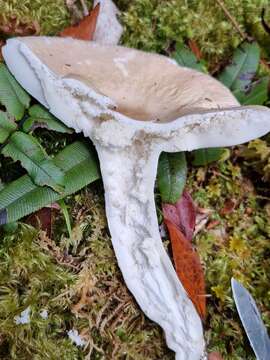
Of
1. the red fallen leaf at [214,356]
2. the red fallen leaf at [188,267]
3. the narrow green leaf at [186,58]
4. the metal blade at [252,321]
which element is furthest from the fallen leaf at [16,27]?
the red fallen leaf at [214,356]

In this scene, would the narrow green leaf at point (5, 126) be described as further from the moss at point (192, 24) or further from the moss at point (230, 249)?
→ the moss at point (230, 249)

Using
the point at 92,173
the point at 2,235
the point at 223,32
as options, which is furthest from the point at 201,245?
the point at 223,32

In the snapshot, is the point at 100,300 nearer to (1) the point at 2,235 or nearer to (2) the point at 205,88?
(1) the point at 2,235

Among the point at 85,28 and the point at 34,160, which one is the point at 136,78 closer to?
the point at 85,28

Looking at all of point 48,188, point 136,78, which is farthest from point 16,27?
point 48,188

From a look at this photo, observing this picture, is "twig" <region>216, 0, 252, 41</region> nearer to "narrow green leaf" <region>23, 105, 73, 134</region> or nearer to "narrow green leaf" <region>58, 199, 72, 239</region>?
"narrow green leaf" <region>23, 105, 73, 134</region>

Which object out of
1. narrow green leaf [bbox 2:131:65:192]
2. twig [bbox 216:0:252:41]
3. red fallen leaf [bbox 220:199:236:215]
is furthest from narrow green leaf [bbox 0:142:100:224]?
twig [bbox 216:0:252:41]
